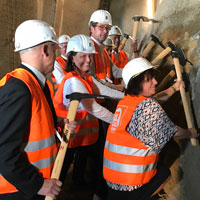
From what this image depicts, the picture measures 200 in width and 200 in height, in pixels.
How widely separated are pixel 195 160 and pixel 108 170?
1.04 metres

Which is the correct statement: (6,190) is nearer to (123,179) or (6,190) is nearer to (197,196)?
(123,179)

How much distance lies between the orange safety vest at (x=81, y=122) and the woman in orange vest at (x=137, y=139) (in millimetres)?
642

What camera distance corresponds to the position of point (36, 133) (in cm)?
139

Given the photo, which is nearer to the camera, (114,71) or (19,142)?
(19,142)

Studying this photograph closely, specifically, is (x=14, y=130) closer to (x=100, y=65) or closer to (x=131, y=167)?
(x=131, y=167)

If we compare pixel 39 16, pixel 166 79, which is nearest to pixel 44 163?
pixel 166 79

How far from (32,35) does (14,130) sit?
70 centimetres

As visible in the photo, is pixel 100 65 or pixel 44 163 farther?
pixel 100 65

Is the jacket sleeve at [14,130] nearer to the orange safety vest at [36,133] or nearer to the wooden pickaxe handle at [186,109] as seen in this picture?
the orange safety vest at [36,133]

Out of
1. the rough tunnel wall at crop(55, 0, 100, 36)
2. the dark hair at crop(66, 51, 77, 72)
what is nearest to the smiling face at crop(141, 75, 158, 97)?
the dark hair at crop(66, 51, 77, 72)

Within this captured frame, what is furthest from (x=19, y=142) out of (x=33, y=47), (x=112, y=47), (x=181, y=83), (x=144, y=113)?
(x=112, y=47)

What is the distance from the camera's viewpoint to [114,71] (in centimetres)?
397

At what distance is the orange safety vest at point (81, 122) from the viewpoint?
2.55 m

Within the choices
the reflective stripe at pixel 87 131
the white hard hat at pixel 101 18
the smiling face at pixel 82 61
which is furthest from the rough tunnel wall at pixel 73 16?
the reflective stripe at pixel 87 131
